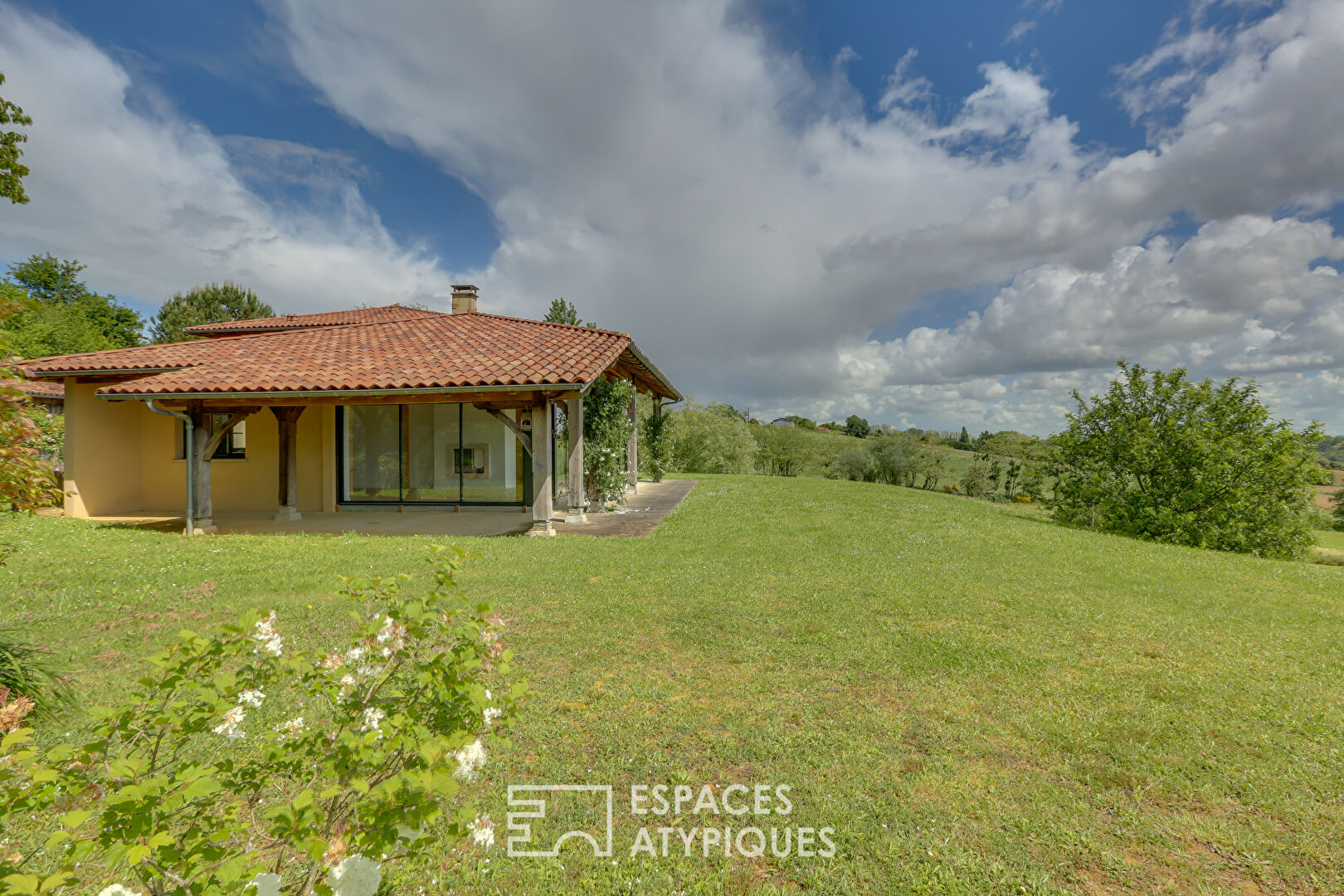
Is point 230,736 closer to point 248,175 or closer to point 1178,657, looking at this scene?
point 1178,657

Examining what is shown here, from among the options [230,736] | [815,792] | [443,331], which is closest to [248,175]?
[443,331]

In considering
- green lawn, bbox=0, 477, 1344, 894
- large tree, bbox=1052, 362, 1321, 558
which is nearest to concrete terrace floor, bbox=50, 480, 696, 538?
green lawn, bbox=0, 477, 1344, 894

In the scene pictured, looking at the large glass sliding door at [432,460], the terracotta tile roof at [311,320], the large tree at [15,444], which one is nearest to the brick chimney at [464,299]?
the terracotta tile roof at [311,320]

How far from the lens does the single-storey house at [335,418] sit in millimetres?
9750

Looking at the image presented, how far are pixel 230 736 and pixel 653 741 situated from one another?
7.16 feet

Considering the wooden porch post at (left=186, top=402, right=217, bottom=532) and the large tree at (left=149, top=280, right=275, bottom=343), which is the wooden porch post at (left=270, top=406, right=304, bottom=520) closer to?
the wooden porch post at (left=186, top=402, right=217, bottom=532)

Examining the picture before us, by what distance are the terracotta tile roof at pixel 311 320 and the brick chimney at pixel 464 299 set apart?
1.92 ft

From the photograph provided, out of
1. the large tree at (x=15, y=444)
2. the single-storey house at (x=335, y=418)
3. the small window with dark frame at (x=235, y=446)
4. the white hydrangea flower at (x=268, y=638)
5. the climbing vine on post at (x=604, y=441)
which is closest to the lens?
the white hydrangea flower at (x=268, y=638)

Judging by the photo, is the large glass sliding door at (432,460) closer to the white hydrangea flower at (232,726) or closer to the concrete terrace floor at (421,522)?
the concrete terrace floor at (421,522)

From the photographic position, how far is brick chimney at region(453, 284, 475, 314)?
54.8ft

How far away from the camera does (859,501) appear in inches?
603

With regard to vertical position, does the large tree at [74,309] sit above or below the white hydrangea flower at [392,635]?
above

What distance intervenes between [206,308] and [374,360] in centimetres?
2727

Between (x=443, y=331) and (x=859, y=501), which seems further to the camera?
(x=859, y=501)
